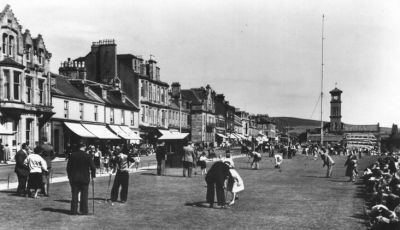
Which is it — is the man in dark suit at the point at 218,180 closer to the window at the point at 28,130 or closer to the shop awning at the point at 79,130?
the window at the point at 28,130

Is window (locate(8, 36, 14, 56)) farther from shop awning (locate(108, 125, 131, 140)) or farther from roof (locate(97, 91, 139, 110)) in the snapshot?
shop awning (locate(108, 125, 131, 140))

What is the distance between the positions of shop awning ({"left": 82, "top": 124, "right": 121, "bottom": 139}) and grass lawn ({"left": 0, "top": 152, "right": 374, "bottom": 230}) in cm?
2744

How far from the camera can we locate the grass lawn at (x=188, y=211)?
11.4m

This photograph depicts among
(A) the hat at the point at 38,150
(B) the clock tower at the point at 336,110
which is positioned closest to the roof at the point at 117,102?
(A) the hat at the point at 38,150

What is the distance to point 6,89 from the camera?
36781mm

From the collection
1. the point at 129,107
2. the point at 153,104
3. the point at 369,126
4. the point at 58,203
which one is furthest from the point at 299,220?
the point at 369,126

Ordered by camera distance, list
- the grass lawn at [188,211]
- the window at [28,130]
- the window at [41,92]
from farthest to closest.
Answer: the window at [41,92] → the window at [28,130] → the grass lawn at [188,211]

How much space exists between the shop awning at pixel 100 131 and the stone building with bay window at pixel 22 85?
5.50 meters

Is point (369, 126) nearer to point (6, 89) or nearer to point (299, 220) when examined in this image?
point (6, 89)

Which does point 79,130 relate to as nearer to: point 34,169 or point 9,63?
point 9,63

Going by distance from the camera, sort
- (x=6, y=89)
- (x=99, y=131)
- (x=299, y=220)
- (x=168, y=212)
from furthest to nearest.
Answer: (x=99, y=131), (x=6, y=89), (x=168, y=212), (x=299, y=220)

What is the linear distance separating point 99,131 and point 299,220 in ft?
126

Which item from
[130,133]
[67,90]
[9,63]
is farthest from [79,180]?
[130,133]

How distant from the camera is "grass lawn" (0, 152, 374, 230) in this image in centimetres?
1137
